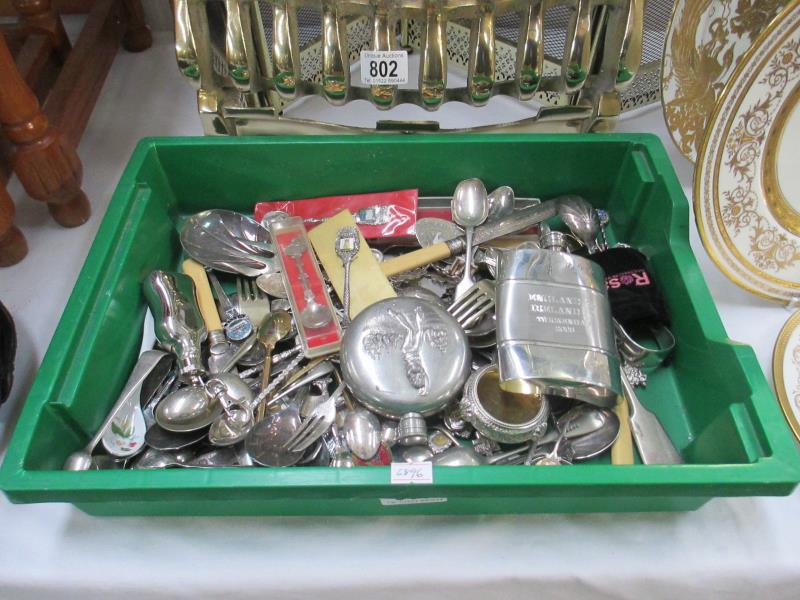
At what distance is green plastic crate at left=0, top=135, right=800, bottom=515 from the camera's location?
1.36 ft

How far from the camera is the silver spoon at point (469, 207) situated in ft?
2.07

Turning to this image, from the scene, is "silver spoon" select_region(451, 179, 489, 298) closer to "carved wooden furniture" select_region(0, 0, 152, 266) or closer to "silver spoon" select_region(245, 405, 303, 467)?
"silver spoon" select_region(245, 405, 303, 467)

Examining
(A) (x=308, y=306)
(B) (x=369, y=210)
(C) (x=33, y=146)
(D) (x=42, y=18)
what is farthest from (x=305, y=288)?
(D) (x=42, y=18)

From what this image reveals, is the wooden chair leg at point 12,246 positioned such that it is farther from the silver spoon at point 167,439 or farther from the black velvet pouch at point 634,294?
the black velvet pouch at point 634,294

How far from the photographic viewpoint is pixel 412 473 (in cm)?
41

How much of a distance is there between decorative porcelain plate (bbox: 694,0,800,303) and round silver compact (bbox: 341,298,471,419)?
0.87 feet

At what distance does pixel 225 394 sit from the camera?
1.70ft

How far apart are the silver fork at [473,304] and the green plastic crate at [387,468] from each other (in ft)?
0.50

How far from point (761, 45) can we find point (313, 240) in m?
0.44

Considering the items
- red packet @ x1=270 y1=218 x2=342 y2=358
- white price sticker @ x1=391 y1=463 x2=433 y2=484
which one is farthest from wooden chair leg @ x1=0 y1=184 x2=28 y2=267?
white price sticker @ x1=391 y1=463 x2=433 y2=484

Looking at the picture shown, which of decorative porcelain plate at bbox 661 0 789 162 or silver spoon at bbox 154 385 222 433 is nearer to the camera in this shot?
A: silver spoon at bbox 154 385 222 433

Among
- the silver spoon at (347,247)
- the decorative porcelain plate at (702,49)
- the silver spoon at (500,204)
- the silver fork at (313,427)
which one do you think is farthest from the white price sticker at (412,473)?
the decorative porcelain plate at (702,49)

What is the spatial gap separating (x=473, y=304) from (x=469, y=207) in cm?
12

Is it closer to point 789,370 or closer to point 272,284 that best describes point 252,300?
point 272,284
